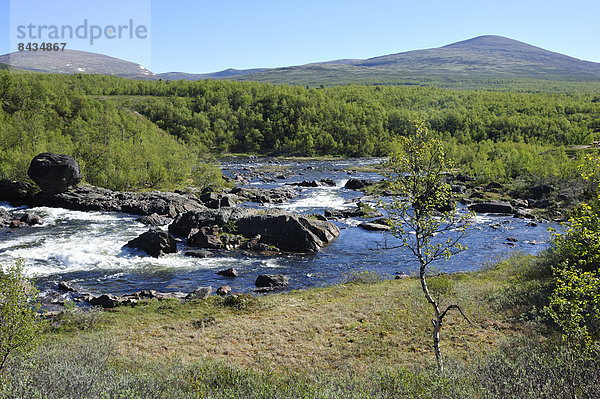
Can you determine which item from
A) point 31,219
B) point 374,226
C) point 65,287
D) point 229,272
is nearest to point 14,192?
point 31,219

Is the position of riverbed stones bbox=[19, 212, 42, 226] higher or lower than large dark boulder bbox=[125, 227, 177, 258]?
higher

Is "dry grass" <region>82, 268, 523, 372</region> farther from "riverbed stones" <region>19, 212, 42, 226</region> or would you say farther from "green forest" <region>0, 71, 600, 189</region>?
"green forest" <region>0, 71, 600, 189</region>

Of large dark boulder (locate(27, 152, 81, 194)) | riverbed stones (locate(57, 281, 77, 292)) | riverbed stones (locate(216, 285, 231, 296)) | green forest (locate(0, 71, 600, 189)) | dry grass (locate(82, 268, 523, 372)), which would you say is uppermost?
green forest (locate(0, 71, 600, 189))

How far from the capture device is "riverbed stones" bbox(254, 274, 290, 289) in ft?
96.9

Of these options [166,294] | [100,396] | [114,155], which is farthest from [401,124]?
[100,396]

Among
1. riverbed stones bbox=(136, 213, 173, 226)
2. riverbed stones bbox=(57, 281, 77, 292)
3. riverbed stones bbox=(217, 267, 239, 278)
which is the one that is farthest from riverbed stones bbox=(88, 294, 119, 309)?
riverbed stones bbox=(136, 213, 173, 226)

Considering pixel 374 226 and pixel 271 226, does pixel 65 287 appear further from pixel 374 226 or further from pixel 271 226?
pixel 374 226

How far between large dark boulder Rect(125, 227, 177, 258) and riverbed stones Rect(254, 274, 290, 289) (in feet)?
37.9

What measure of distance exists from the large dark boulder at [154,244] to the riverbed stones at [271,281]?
455 inches

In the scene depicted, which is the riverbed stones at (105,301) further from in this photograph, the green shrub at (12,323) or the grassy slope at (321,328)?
Result: the green shrub at (12,323)

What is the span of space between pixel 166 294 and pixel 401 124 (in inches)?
6320

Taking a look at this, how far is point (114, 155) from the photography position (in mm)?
70938

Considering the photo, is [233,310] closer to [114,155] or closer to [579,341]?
[579,341]

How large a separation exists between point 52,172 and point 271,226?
34.7m
